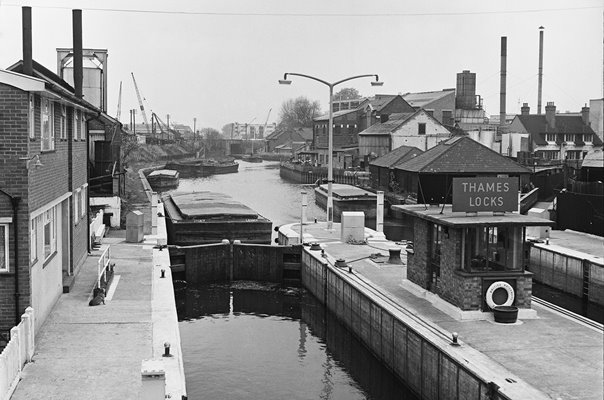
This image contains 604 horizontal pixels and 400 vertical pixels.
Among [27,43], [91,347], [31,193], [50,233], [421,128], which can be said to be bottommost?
[91,347]

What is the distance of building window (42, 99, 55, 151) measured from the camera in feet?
58.7

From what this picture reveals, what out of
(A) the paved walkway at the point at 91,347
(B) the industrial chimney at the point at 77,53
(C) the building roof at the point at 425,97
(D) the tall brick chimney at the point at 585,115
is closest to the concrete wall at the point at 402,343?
(A) the paved walkway at the point at 91,347

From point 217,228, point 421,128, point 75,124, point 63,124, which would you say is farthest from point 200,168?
point 63,124

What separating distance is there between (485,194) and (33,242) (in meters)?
10.9

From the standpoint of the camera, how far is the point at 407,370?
18594mm

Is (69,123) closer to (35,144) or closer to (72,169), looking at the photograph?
(72,169)

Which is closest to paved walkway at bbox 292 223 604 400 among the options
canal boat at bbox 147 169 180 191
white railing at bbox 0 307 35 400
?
white railing at bbox 0 307 35 400

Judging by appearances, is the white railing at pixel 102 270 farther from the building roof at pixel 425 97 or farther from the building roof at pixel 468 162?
the building roof at pixel 425 97

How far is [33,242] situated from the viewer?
16.6 metres

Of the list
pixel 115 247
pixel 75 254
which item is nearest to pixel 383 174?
pixel 115 247

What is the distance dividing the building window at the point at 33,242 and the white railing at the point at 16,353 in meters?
1.49

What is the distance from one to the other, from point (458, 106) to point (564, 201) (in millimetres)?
71765

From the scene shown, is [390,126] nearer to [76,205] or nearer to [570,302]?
[570,302]

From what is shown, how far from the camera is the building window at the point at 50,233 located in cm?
1870
